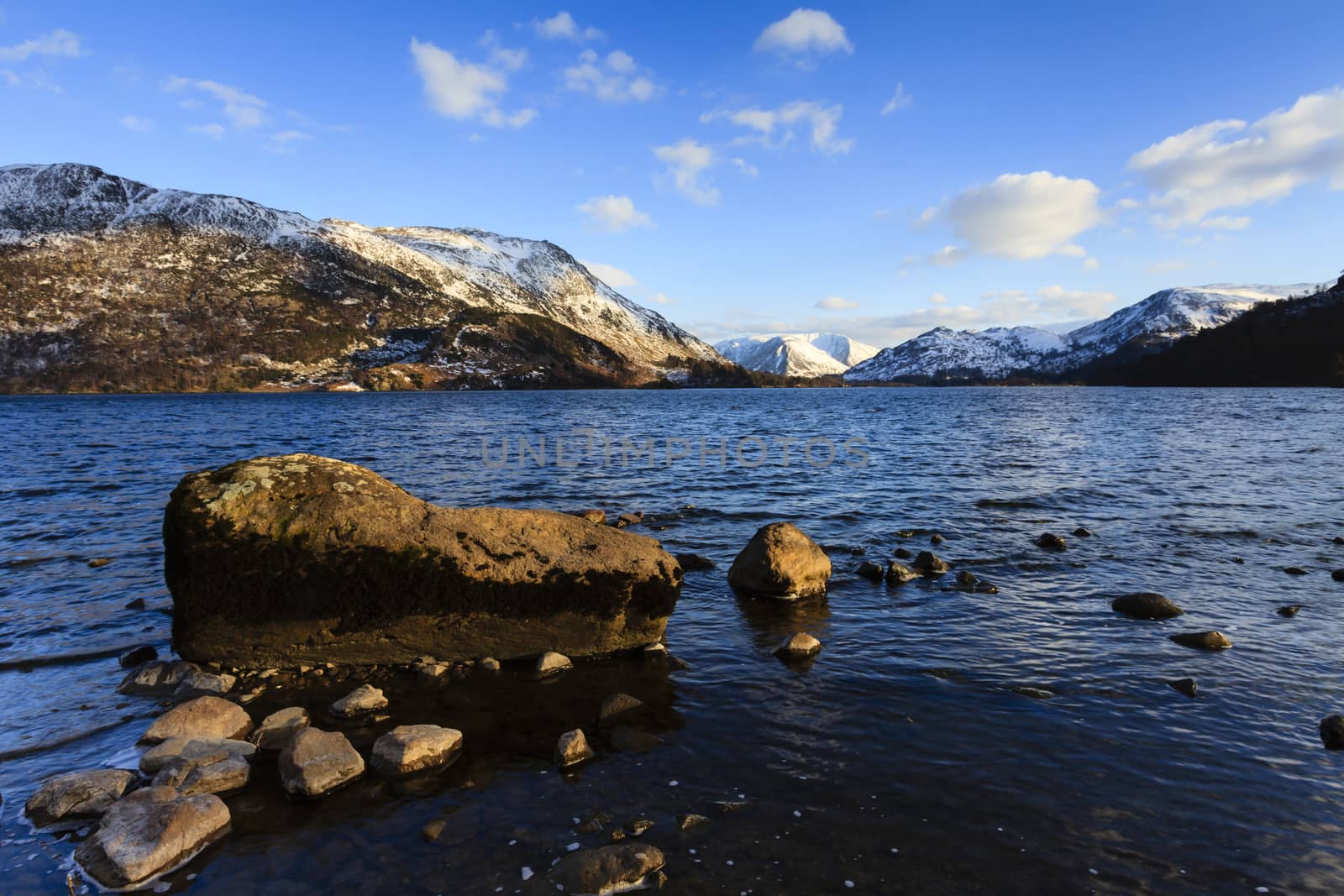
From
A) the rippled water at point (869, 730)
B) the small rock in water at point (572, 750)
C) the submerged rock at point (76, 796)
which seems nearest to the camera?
the rippled water at point (869, 730)

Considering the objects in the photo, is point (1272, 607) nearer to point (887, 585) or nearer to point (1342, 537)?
point (887, 585)

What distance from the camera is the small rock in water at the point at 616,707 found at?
9.75 m

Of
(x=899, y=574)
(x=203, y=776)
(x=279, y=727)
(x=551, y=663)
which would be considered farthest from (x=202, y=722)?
(x=899, y=574)

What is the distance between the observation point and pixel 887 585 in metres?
16.5

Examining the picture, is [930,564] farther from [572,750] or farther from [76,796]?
[76,796]

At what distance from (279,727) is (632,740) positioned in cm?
521

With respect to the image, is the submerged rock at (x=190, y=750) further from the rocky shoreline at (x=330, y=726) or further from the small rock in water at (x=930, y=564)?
the small rock in water at (x=930, y=564)

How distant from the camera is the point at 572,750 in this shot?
861cm

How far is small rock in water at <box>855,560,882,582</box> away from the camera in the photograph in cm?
1698

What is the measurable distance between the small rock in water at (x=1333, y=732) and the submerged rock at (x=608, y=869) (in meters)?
9.69

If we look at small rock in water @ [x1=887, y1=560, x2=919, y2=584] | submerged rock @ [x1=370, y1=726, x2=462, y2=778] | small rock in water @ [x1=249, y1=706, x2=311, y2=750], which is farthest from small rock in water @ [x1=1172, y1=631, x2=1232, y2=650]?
small rock in water @ [x1=249, y1=706, x2=311, y2=750]

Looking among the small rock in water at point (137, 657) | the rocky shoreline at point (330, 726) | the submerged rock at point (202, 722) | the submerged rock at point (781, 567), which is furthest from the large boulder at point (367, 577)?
the submerged rock at point (781, 567)

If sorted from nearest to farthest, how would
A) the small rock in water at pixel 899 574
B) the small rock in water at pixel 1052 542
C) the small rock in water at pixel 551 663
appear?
the small rock in water at pixel 551 663, the small rock in water at pixel 899 574, the small rock in water at pixel 1052 542

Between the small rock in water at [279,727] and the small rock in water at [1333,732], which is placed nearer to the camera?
the small rock in water at [1333,732]
